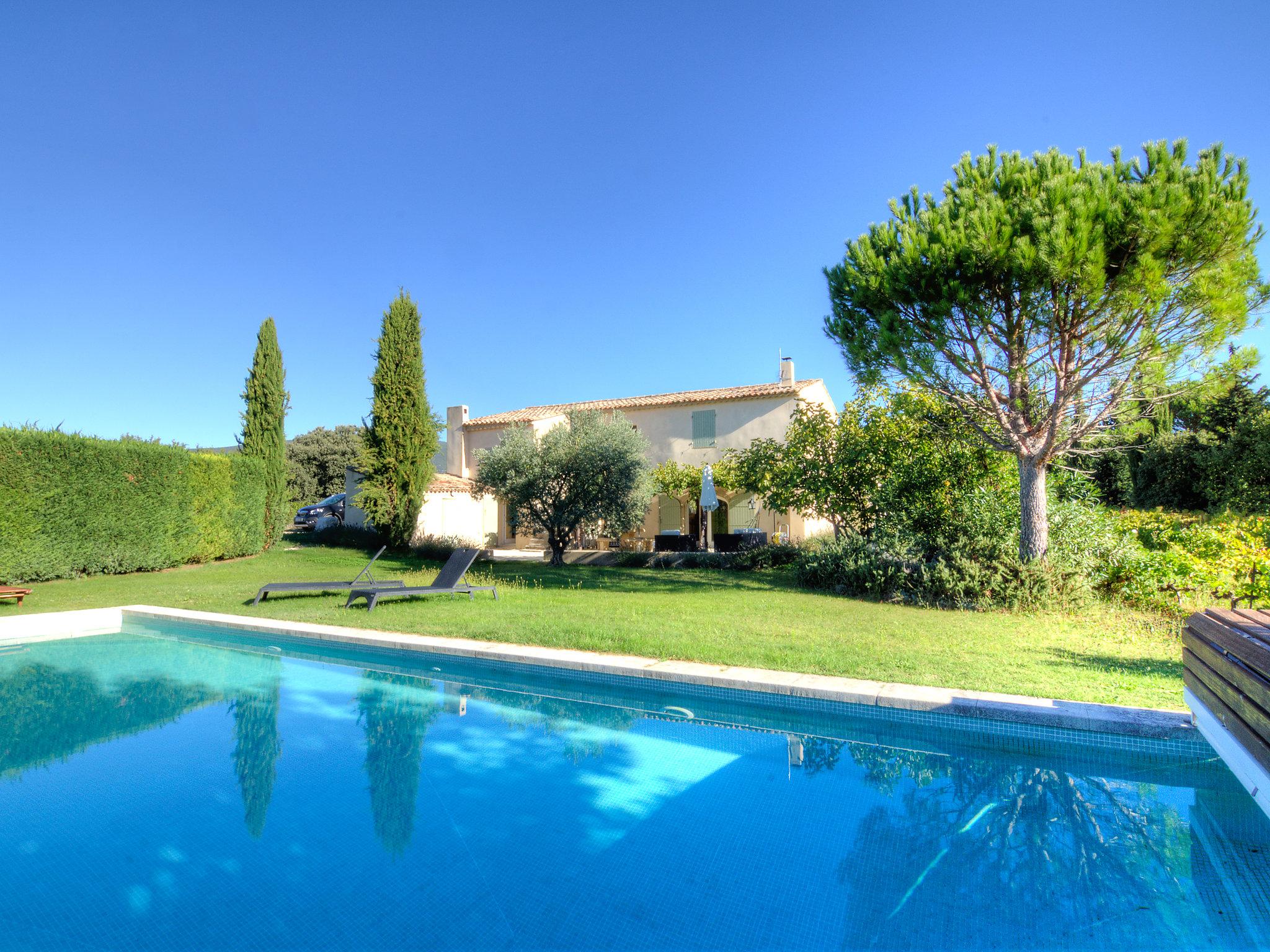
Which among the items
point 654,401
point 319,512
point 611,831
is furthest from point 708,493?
point 319,512

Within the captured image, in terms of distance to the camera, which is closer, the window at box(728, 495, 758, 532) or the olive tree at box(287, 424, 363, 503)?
the window at box(728, 495, 758, 532)

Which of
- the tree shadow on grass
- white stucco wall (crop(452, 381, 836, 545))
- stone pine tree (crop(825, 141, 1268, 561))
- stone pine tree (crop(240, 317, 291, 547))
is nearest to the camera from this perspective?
the tree shadow on grass

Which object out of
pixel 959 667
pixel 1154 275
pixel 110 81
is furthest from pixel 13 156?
pixel 1154 275

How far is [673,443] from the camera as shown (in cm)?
2562

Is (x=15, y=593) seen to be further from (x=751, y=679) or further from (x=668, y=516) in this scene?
(x=668, y=516)

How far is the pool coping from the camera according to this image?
4297mm

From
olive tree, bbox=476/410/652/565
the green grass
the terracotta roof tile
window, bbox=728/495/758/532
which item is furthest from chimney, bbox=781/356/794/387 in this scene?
the green grass

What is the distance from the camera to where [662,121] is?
14320 millimetres

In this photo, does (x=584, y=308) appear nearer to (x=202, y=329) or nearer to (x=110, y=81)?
(x=202, y=329)

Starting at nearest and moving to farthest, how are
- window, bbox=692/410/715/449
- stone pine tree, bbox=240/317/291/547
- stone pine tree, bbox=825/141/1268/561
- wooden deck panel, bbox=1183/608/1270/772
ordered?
1. wooden deck panel, bbox=1183/608/1270/772
2. stone pine tree, bbox=825/141/1268/561
3. stone pine tree, bbox=240/317/291/547
4. window, bbox=692/410/715/449

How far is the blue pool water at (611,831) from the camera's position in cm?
271

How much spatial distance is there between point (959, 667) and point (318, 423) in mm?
45346

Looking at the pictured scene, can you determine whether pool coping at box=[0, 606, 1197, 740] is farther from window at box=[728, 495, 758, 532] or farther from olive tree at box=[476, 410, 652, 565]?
window at box=[728, 495, 758, 532]

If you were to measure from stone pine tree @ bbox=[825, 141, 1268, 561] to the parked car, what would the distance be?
81.1 feet
